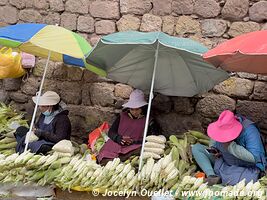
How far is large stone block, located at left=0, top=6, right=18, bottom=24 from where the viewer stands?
286 inches

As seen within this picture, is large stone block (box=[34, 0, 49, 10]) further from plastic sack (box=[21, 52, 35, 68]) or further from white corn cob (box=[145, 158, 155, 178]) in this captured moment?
white corn cob (box=[145, 158, 155, 178])

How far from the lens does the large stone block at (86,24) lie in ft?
21.9

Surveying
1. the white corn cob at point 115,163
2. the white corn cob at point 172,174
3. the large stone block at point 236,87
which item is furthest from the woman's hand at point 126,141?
the large stone block at point 236,87

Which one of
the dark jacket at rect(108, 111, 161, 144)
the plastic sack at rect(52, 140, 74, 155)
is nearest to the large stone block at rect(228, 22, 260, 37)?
the dark jacket at rect(108, 111, 161, 144)

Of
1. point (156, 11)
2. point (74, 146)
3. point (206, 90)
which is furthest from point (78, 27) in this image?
point (206, 90)

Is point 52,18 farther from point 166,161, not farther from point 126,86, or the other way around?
point 166,161

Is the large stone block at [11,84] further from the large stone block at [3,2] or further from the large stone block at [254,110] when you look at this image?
the large stone block at [254,110]

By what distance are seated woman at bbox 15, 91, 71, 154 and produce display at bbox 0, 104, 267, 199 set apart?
195 mm

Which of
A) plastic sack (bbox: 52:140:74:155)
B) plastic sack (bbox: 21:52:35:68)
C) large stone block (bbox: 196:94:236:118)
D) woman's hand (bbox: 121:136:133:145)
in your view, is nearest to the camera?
plastic sack (bbox: 52:140:74:155)

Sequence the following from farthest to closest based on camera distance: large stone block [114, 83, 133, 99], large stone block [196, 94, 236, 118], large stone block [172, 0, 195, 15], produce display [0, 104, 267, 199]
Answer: large stone block [114, 83, 133, 99], large stone block [172, 0, 195, 15], large stone block [196, 94, 236, 118], produce display [0, 104, 267, 199]

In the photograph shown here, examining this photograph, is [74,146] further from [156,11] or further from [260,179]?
[260,179]

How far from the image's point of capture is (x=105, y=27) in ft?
21.6

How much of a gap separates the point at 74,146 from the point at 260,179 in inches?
94.0

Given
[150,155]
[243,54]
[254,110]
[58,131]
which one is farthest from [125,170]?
[254,110]
